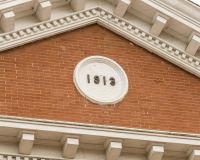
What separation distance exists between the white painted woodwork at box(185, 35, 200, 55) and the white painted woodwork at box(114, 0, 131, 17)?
5.20 ft

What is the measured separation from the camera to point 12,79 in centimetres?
1270

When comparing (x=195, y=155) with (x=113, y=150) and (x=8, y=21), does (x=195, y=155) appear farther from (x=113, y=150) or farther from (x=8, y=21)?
(x=8, y=21)

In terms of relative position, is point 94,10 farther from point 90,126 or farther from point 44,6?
point 90,126

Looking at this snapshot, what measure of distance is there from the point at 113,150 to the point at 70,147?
0.83 metres

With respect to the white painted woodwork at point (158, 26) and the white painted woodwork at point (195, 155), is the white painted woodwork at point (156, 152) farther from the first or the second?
the white painted woodwork at point (158, 26)

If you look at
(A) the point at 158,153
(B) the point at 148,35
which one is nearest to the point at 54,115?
(A) the point at 158,153

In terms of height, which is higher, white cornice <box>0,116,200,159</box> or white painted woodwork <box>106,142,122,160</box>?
white cornice <box>0,116,200,159</box>

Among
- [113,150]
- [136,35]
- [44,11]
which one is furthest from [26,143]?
[136,35]

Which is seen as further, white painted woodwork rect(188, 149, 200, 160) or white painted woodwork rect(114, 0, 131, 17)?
white painted woodwork rect(114, 0, 131, 17)

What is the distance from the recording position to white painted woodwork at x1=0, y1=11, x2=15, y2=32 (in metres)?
13.0

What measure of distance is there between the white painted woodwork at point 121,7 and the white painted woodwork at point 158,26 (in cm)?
71

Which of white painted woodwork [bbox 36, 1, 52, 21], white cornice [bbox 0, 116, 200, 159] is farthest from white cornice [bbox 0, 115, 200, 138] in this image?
white painted woodwork [bbox 36, 1, 52, 21]

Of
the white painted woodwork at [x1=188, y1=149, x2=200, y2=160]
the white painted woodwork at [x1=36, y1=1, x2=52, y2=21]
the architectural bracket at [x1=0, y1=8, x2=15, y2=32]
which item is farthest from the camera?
the white painted woodwork at [x1=36, y1=1, x2=52, y2=21]

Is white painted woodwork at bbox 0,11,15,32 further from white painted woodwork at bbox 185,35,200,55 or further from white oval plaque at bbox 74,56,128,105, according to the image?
white painted woodwork at bbox 185,35,200,55
